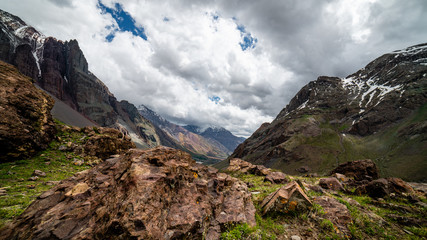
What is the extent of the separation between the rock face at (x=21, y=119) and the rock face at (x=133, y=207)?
14.8m

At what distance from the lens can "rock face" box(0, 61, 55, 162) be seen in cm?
1672

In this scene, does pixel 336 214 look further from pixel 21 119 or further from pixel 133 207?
pixel 21 119

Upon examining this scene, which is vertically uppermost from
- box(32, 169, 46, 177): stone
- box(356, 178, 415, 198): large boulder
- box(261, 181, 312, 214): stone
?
box(356, 178, 415, 198): large boulder

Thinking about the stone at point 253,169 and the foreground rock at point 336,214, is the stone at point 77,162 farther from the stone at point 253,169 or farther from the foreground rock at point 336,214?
the foreground rock at point 336,214

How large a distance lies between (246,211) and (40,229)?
10.3 m

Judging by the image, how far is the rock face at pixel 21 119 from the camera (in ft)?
54.9

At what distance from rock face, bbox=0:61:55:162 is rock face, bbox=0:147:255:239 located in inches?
583

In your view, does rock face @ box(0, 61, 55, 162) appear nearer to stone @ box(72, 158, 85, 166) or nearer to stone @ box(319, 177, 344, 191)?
stone @ box(72, 158, 85, 166)

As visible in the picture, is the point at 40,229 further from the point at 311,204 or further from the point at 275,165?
the point at 275,165

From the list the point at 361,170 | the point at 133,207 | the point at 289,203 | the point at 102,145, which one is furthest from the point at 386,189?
the point at 102,145

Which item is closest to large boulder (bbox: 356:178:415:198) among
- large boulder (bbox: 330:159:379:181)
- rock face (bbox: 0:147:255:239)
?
rock face (bbox: 0:147:255:239)

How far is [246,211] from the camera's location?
10.4 m

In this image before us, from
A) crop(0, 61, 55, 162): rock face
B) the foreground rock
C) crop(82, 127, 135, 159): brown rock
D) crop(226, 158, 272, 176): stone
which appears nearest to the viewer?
the foreground rock

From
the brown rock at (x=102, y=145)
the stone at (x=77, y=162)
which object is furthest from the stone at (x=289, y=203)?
the brown rock at (x=102, y=145)
